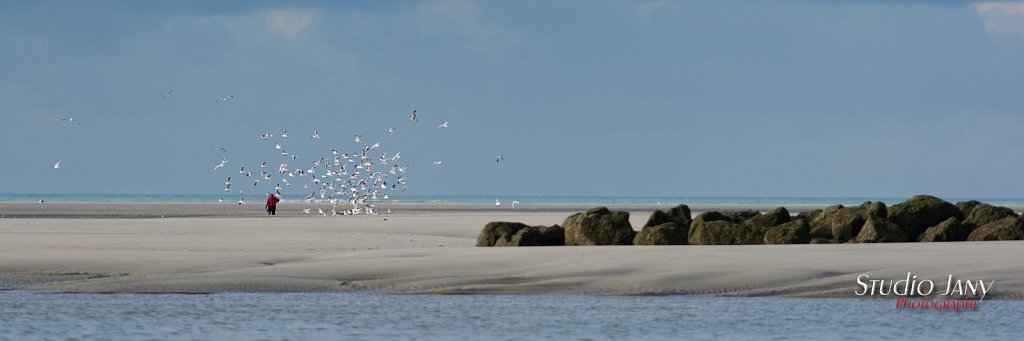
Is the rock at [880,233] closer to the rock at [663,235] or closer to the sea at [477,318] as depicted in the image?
the rock at [663,235]

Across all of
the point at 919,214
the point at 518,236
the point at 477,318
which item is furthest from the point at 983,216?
the point at 477,318

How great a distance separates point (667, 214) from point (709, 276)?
9.96 m

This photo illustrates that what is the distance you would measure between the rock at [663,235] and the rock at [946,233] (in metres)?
4.65

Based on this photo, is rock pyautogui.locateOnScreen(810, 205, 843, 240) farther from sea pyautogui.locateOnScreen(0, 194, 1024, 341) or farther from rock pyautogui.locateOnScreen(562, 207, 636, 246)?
sea pyautogui.locateOnScreen(0, 194, 1024, 341)

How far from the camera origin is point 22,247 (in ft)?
97.0

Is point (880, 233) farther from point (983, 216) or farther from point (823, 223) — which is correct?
point (983, 216)

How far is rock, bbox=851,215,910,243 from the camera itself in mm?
28891

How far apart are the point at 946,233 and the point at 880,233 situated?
4.38ft

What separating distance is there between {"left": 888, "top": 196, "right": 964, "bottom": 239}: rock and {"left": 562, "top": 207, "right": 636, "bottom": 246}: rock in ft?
17.5

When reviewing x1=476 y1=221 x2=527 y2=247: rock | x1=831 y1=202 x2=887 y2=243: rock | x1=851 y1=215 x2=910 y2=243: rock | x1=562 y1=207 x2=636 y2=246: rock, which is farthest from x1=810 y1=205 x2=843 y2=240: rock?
x1=476 y1=221 x2=527 y2=247: rock

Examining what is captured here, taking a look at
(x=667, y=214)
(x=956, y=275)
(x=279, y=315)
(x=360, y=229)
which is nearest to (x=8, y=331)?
(x=279, y=315)

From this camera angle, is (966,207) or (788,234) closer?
(788,234)

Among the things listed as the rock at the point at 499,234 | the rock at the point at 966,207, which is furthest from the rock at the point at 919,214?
the rock at the point at 499,234

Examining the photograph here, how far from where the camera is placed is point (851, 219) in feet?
97.7
